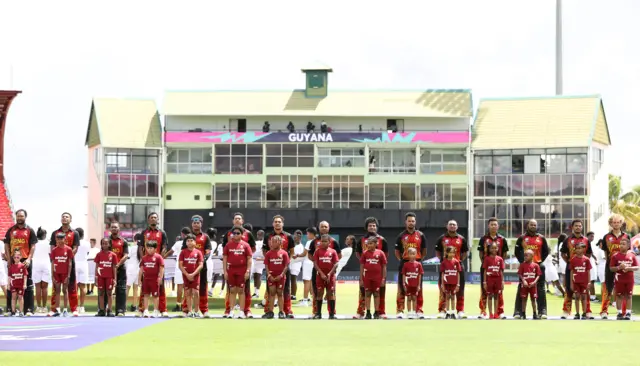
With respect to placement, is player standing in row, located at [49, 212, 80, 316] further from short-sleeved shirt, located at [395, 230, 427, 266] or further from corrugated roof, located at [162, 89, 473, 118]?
corrugated roof, located at [162, 89, 473, 118]

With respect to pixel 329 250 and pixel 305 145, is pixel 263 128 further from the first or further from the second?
pixel 329 250

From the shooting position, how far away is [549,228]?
78.1m

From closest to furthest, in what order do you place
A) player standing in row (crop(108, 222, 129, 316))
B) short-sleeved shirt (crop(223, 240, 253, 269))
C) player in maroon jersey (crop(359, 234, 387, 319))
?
1. short-sleeved shirt (crop(223, 240, 253, 269))
2. player in maroon jersey (crop(359, 234, 387, 319))
3. player standing in row (crop(108, 222, 129, 316))

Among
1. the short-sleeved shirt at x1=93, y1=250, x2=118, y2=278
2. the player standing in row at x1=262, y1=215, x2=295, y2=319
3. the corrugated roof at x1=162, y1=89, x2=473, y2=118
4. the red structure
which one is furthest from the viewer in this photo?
the corrugated roof at x1=162, y1=89, x2=473, y2=118

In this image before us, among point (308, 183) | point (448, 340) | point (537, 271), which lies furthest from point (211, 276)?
point (308, 183)

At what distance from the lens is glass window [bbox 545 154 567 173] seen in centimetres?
7812

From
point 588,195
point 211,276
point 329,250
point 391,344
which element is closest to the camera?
point 391,344

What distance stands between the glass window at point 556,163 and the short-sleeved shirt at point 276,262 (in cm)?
5668

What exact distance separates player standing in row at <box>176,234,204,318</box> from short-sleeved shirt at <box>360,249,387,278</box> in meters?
3.23

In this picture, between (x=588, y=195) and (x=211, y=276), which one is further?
(x=588, y=195)

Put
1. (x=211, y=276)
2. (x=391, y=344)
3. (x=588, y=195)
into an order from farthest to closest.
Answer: (x=588, y=195) < (x=211, y=276) < (x=391, y=344)

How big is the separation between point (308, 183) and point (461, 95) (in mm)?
11841

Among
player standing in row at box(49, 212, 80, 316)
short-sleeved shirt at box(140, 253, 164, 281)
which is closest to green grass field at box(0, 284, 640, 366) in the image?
short-sleeved shirt at box(140, 253, 164, 281)

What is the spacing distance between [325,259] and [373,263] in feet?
3.12
